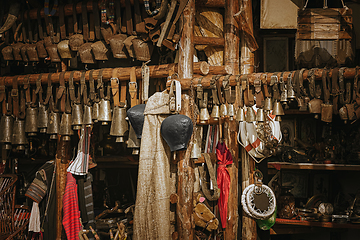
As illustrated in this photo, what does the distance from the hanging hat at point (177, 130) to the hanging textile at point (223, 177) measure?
0.95 meters

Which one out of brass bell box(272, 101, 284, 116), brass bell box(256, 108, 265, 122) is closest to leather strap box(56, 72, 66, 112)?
brass bell box(256, 108, 265, 122)

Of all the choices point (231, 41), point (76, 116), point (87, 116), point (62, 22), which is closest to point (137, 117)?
point (87, 116)

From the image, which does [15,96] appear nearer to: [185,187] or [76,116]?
[76,116]

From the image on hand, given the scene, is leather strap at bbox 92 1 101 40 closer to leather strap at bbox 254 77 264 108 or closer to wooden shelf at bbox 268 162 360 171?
leather strap at bbox 254 77 264 108

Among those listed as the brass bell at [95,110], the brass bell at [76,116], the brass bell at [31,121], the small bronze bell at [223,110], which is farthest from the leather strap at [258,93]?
the brass bell at [31,121]

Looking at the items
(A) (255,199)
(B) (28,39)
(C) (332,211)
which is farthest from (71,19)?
(C) (332,211)

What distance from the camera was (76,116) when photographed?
15.0ft

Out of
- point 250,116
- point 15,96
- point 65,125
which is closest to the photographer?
point 250,116

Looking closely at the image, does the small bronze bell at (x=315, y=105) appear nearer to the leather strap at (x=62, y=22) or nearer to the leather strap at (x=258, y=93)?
the leather strap at (x=258, y=93)

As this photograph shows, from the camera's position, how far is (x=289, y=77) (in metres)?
3.73

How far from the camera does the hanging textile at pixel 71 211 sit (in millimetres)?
4551

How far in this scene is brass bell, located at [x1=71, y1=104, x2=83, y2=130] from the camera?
15.0ft

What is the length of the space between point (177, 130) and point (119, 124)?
1.00 metres

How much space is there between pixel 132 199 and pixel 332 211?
280 centimetres
